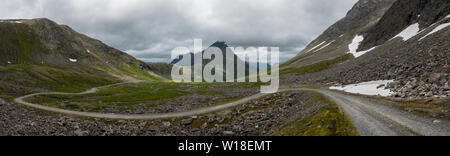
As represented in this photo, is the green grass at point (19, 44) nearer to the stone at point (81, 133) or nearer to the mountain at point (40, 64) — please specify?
the mountain at point (40, 64)

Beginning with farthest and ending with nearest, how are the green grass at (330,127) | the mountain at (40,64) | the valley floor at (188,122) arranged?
the mountain at (40,64) → the valley floor at (188,122) → the green grass at (330,127)

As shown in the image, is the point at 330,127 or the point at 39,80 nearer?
the point at 330,127

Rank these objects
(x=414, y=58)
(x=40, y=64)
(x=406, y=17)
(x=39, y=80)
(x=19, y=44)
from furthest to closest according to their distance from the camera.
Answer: (x=19, y=44) < (x=40, y=64) < (x=406, y=17) < (x=39, y=80) < (x=414, y=58)

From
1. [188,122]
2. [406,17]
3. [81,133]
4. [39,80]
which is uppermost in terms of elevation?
[406,17]

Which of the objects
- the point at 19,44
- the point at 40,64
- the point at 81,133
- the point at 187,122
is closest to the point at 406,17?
the point at 187,122

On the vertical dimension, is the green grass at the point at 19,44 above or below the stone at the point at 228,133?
above

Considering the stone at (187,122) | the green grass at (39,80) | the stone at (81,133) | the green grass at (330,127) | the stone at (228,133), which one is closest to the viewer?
the green grass at (330,127)

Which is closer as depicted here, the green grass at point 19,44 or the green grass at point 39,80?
the green grass at point 39,80

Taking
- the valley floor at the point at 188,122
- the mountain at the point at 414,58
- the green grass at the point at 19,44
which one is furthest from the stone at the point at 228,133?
the green grass at the point at 19,44

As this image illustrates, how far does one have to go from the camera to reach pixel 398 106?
86.7ft

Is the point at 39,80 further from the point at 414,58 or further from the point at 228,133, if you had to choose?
the point at 414,58

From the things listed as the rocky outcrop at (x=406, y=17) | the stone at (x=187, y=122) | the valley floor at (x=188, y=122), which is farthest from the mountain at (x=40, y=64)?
the rocky outcrop at (x=406, y=17)

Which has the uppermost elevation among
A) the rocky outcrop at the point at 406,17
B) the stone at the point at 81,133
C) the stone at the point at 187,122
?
the rocky outcrop at the point at 406,17
